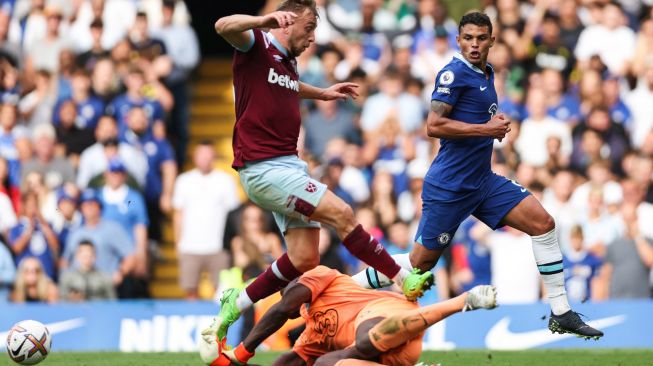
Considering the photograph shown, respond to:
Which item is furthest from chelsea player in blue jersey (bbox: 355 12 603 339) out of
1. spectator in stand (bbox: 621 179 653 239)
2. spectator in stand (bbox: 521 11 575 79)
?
spectator in stand (bbox: 521 11 575 79)

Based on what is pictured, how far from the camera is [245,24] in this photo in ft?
33.1

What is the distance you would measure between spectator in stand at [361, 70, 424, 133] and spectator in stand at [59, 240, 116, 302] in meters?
3.97

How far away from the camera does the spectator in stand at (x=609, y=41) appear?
18.3 meters

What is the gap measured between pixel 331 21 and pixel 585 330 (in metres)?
9.43

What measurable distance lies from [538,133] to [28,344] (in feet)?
27.1

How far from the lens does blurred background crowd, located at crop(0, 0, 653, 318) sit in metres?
16.6

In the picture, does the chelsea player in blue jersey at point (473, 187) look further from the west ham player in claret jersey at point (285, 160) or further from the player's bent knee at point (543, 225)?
the west ham player in claret jersey at point (285, 160)

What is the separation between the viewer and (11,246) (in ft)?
57.9

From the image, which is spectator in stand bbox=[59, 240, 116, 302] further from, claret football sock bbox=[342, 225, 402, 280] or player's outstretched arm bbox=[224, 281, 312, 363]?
claret football sock bbox=[342, 225, 402, 280]

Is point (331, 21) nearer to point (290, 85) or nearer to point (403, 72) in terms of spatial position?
point (403, 72)

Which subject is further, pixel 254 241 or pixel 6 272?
pixel 6 272

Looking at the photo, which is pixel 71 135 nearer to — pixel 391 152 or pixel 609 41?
pixel 391 152

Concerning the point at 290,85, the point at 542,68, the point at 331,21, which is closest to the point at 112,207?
the point at 331,21

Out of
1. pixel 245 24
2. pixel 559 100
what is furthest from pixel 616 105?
pixel 245 24
